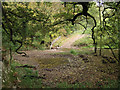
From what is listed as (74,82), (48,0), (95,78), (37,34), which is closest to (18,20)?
(37,34)

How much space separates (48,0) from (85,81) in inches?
188

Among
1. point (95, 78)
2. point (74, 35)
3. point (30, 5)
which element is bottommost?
point (95, 78)

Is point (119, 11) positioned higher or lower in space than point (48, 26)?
higher

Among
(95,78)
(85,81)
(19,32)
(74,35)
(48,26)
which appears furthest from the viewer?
(74,35)

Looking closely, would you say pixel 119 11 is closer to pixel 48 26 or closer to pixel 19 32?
pixel 48 26

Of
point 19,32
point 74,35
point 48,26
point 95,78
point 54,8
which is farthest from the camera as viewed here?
point 74,35

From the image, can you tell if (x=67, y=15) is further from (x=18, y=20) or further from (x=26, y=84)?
(x=26, y=84)

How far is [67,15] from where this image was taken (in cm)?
802

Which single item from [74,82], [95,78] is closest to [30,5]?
[74,82]

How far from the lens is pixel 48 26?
775cm

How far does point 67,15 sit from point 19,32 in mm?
3429

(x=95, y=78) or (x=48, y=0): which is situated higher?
(x=48, y=0)

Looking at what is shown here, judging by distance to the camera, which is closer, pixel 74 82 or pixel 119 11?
pixel 119 11

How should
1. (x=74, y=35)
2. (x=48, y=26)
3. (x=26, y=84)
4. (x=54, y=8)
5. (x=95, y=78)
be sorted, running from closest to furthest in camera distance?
(x=26, y=84)
(x=95, y=78)
(x=48, y=26)
(x=54, y=8)
(x=74, y=35)
